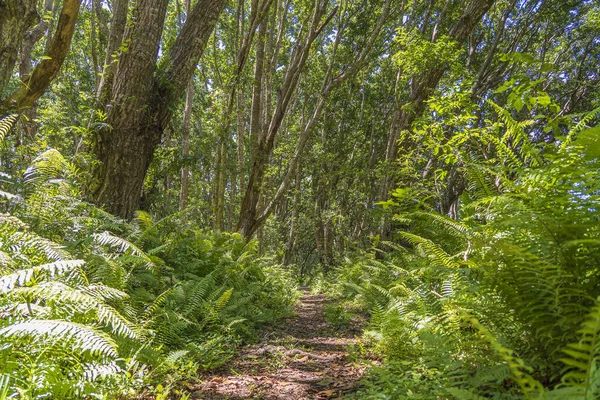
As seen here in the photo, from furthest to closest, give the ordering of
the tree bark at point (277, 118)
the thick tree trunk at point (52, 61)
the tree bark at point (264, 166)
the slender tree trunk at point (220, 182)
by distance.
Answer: the slender tree trunk at point (220, 182)
the tree bark at point (264, 166)
the tree bark at point (277, 118)
the thick tree trunk at point (52, 61)

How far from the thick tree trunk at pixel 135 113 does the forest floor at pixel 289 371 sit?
3.21 meters

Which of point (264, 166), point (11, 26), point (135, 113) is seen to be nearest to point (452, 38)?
point (264, 166)

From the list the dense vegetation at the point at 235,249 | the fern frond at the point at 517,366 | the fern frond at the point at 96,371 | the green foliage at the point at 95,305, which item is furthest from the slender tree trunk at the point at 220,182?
the fern frond at the point at 517,366

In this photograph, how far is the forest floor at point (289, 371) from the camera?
2.74 m

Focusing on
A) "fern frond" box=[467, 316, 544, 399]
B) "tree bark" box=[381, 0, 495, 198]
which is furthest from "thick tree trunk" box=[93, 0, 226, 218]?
"fern frond" box=[467, 316, 544, 399]

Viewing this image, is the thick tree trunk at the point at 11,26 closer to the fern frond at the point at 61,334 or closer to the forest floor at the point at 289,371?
the fern frond at the point at 61,334

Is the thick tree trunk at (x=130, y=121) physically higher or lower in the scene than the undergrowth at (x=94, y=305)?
higher

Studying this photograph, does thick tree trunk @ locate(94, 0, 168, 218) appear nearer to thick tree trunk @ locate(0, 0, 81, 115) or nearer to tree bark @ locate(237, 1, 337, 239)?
thick tree trunk @ locate(0, 0, 81, 115)

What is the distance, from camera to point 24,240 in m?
2.70

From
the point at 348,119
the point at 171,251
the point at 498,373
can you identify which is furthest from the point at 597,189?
the point at 348,119

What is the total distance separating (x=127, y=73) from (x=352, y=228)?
19971 mm

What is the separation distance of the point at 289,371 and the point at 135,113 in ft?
14.7

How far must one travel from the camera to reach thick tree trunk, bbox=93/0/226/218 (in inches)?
208

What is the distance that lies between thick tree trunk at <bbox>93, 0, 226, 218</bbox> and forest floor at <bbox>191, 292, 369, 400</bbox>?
10.5 feet
